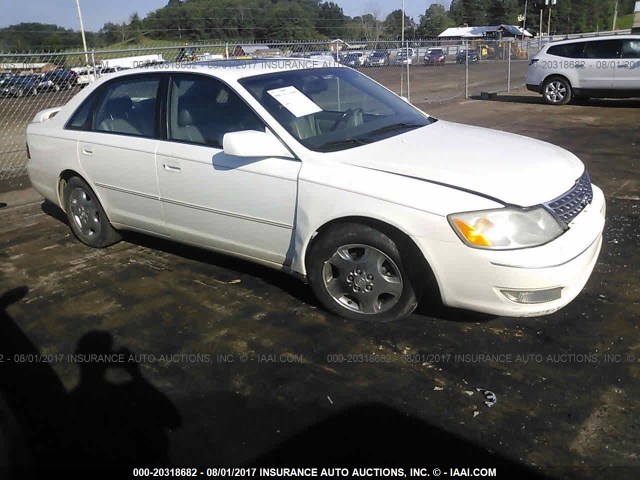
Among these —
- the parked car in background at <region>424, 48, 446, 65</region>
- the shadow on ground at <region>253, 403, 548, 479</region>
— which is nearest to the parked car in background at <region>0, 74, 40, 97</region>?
the shadow on ground at <region>253, 403, 548, 479</region>

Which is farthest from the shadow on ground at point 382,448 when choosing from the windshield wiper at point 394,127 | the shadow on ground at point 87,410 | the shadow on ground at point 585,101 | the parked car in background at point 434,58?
the parked car in background at point 434,58

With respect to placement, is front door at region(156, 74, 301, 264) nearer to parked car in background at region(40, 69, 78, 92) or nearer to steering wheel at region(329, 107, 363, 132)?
steering wheel at region(329, 107, 363, 132)

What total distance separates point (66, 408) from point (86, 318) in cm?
107

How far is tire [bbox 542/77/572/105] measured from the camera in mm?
14325

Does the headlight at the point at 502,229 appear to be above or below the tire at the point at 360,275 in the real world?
above

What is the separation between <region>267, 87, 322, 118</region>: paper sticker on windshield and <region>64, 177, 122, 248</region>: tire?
203 cm

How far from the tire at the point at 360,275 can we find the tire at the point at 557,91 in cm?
1289

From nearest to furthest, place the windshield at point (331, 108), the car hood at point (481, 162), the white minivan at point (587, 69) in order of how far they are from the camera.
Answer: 1. the car hood at point (481, 162)
2. the windshield at point (331, 108)
3. the white minivan at point (587, 69)

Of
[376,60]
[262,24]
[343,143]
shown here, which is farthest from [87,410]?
[262,24]

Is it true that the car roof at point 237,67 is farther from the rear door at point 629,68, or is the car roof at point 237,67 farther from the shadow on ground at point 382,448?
the rear door at point 629,68

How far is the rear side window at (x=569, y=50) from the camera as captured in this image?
13.9 m

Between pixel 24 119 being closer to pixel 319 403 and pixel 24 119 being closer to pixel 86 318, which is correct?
pixel 86 318

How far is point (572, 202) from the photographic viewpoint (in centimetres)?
330

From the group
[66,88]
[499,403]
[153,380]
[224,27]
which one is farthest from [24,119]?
[224,27]
